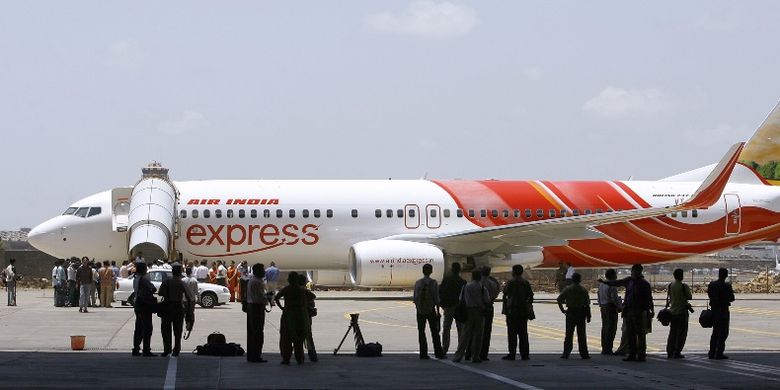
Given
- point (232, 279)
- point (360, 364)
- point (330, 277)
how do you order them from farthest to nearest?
point (330, 277), point (232, 279), point (360, 364)

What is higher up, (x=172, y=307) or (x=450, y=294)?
(x=450, y=294)

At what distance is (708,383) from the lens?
57.9 feet

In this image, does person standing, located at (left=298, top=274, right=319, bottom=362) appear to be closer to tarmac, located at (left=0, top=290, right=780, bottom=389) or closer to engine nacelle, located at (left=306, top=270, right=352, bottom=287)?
tarmac, located at (left=0, top=290, right=780, bottom=389)

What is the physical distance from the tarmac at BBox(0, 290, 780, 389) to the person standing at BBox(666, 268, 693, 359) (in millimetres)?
237

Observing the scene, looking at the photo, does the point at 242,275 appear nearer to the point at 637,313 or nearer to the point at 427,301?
the point at 427,301

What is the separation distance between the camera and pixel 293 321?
21172 mm

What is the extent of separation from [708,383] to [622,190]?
30026 mm

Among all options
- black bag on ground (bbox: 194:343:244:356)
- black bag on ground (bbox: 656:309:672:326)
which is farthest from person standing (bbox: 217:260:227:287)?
black bag on ground (bbox: 656:309:672:326)

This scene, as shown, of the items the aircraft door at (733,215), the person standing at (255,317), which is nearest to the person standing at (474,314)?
the person standing at (255,317)

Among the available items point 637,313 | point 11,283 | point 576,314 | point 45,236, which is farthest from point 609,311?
point 45,236

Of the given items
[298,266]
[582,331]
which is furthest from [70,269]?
[582,331]

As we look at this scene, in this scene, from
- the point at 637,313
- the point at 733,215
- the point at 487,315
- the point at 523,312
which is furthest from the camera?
the point at 733,215

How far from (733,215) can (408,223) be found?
11.4m

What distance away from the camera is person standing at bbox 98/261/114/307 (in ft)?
129
